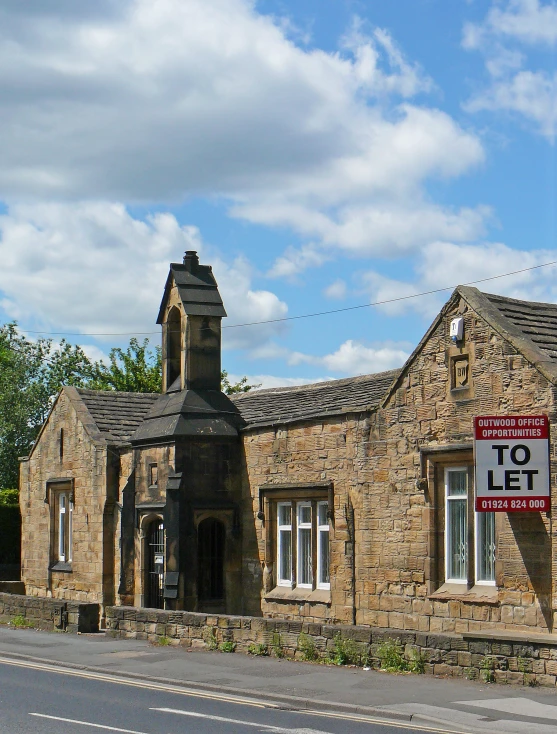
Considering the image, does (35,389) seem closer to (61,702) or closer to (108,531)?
(108,531)

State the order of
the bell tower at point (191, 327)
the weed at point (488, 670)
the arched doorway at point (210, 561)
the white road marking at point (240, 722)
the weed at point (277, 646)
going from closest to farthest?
the white road marking at point (240, 722)
the weed at point (488, 670)
the weed at point (277, 646)
the arched doorway at point (210, 561)
the bell tower at point (191, 327)

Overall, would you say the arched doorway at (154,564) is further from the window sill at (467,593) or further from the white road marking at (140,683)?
the window sill at (467,593)

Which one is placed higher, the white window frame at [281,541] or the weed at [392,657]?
the white window frame at [281,541]

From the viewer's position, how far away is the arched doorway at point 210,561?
22109 mm

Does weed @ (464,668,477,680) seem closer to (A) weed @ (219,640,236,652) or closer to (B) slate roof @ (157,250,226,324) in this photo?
(A) weed @ (219,640,236,652)

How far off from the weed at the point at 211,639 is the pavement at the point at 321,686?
33 centimetres

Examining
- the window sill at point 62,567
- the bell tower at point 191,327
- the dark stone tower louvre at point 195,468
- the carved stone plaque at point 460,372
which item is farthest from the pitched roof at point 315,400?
the window sill at point 62,567

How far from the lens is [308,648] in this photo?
53.9 feet

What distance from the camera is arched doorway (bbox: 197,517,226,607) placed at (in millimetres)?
22109

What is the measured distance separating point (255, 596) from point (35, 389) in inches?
1081

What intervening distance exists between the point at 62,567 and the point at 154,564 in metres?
5.35

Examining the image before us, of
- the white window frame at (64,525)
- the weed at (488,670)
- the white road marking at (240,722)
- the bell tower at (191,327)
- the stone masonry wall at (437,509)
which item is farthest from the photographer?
the white window frame at (64,525)

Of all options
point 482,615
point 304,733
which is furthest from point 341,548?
point 304,733

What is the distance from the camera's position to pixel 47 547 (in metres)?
29.0
